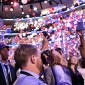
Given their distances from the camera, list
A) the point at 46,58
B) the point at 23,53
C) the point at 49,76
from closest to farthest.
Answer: the point at 23,53
the point at 46,58
the point at 49,76

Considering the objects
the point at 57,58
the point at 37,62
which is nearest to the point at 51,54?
the point at 57,58

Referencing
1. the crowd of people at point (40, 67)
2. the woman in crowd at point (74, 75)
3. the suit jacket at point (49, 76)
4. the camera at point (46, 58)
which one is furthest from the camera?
the woman in crowd at point (74, 75)

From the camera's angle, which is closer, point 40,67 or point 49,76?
point 40,67

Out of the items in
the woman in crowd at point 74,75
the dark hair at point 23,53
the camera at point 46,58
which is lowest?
the woman in crowd at point 74,75

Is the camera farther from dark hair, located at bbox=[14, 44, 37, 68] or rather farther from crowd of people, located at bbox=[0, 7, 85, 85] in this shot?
dark hair, located at bbox=[14, 44, 37, 68]

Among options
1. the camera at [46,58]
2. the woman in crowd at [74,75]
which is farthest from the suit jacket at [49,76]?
the woman in crowd at [74,75]

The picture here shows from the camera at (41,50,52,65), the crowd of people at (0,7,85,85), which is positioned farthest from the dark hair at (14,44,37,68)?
the camera at (41,50,52,65)

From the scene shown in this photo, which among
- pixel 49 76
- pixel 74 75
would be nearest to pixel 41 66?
pixel 49 76

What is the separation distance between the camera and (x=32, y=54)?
256cm

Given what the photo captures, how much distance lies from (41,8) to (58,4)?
108 inches

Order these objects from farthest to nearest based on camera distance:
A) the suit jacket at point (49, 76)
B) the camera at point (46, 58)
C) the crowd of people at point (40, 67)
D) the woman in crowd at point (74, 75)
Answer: the woman in crowd at point (74, 75) → the suit jacket at point (49, 76) → the camera at point (46, 58) → the crowd of people at point (40, 67)

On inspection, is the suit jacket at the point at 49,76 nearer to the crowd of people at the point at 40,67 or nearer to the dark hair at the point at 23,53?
the crowd of people at the point at 40,67

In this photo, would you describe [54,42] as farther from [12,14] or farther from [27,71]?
[27,71]

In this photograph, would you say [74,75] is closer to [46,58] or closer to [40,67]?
[46,58]
